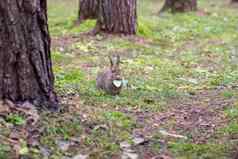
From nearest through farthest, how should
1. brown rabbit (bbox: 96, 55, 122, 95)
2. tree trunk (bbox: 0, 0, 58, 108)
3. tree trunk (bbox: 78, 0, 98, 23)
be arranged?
tree trunk (bbox: 0, 0, 58, 108), brown rabbit (bbox: 96, 55, 122, 95), tree trunk (bbox: 78, 0, 98, 23)

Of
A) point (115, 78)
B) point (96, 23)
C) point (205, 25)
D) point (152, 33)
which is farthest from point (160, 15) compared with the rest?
point (115, 78)

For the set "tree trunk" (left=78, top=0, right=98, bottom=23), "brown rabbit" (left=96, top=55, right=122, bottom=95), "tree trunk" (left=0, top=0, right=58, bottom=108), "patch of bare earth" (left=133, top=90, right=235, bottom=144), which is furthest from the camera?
"tree trunk" (left=78, top=0, right=98, bottom=23)

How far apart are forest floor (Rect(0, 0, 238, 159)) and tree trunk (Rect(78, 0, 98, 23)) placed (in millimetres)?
373

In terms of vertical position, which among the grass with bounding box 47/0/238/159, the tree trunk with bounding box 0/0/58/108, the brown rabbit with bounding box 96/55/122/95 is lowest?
the grass with bounding box 47/0/238/159

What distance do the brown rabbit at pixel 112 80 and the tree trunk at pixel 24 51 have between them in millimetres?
1262

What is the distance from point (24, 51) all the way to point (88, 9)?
21.0ft

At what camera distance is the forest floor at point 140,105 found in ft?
13.9

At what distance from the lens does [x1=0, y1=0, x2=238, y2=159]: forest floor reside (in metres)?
4.25

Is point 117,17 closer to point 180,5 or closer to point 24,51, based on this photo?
point 180,5

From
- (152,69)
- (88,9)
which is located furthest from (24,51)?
(88,9)

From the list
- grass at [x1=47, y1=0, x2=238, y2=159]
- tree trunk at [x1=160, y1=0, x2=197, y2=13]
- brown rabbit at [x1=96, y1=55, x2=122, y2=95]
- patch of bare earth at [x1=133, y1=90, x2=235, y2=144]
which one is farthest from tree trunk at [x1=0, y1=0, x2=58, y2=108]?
tree trunk at [x1=160, y1=0, x2=197, y2=13]

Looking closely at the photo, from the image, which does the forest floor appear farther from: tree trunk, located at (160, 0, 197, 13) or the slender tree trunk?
tree trunk, located at (160, 0, 197, 13)

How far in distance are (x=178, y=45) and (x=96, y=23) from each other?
4.55 feet

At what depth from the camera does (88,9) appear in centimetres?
1064
